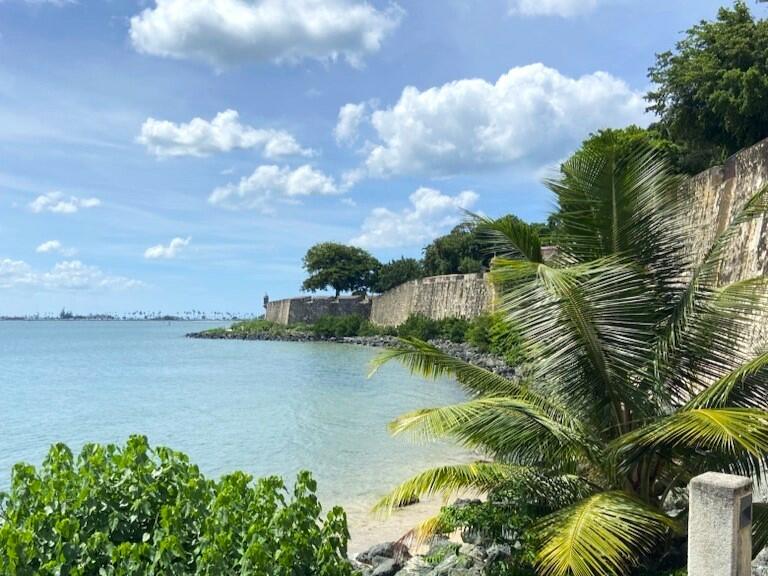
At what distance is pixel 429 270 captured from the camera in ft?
253

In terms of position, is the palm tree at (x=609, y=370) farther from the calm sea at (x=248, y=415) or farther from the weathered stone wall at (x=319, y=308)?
the weathered stone wall at (x=319, y=308)

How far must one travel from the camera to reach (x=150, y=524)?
184 inches

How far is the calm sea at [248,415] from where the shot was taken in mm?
15688

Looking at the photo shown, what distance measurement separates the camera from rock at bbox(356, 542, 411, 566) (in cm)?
869

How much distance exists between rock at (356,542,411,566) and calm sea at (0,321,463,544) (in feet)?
11.2

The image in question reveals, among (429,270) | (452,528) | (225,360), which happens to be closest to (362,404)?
(452,528)

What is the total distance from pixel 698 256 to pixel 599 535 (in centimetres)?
355

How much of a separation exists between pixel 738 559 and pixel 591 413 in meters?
2.45

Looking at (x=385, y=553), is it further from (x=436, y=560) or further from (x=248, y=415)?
(x=248, y=415)

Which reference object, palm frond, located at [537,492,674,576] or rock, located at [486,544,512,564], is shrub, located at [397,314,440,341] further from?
palm frond, located at [537,492,674,576]

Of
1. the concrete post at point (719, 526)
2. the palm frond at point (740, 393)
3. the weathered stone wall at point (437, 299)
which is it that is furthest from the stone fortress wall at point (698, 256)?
the concrete post at point (719, 526)

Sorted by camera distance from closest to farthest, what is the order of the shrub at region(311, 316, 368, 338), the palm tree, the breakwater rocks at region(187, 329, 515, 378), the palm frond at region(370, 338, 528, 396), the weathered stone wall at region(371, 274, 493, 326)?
the palm tree, the palm frond at region(370, 338, 528, 396), the breakwater rocks at region(187, 329, 515, 378), the weathered stone wall at region(371, 274, 493, 326), the shrub at region(311, 316, 368, 338)

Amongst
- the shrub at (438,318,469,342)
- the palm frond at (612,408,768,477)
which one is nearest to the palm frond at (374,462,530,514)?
the palm frond at (612,408,768,477)

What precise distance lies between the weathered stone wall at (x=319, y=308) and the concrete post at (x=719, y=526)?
252 feet
